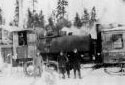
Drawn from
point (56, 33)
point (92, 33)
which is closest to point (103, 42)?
point (92, 33)

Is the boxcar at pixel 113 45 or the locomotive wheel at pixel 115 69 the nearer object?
the locomotive wheel at pixel 115 69

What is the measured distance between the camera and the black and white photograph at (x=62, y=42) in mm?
5715

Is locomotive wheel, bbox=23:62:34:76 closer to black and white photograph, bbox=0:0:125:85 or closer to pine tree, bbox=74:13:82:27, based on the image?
black and white photograph, bbox=0:0:125:85

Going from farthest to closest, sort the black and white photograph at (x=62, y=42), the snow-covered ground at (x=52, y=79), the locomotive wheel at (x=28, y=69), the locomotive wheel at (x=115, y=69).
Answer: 1. the locomotive wheel at (x=115, y=69)
2. the locomotive wheel at (x=28, y=69)
3. the black and white photograph at (x=62, y=42)
4. the snow-covered ground at (x=52, y=79)

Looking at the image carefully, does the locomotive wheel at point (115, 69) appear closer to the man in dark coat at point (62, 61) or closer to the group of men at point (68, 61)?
the group of men at point (68, 61)

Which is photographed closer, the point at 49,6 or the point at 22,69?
the point at 49,6

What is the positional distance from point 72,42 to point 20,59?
0.92m

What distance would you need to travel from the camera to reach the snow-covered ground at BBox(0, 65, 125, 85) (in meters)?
5.41

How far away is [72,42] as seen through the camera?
273 inches

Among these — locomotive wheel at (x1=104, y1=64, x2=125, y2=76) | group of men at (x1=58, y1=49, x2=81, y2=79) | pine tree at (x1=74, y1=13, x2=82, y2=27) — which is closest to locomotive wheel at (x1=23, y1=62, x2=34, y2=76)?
group of men at (x1=58, y1=49, x2=81, y2=79)

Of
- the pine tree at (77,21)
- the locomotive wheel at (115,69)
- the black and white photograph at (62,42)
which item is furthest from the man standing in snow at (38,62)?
the locomotive wheel at (115,69)

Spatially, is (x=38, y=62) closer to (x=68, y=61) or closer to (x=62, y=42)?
(x=68, y=61)

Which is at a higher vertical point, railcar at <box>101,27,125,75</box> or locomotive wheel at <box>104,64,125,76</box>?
railcar at <box>101,27,125,75</box>

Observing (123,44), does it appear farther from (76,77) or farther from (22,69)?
(22,69)
